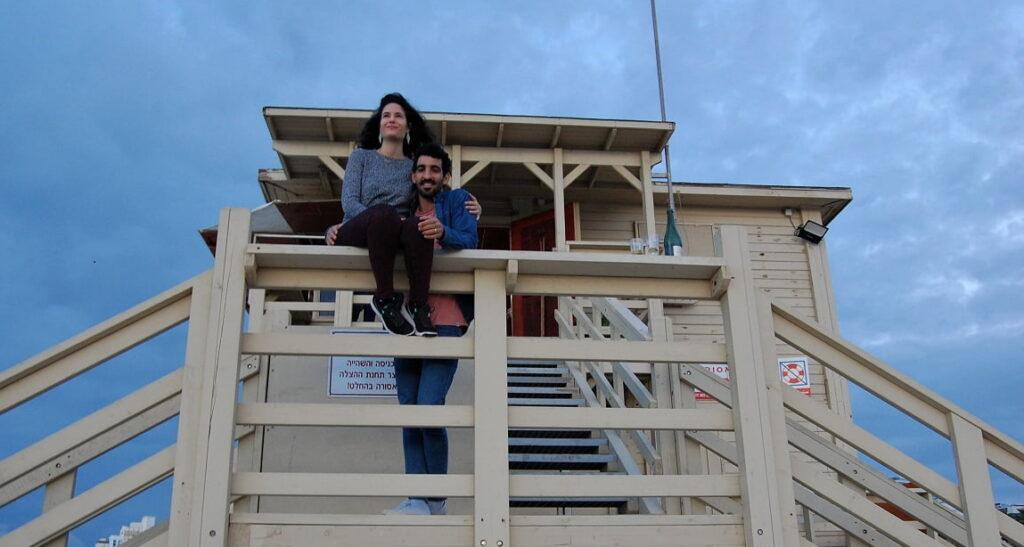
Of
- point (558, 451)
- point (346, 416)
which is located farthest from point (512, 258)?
point (558, 451)

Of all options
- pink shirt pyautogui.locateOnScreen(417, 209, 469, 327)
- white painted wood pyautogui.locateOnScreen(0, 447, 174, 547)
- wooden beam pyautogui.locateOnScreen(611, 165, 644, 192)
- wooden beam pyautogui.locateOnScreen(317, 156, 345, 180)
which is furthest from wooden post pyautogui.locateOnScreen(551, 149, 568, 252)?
white painted wood pyautogui.locateOnScreen(0, 447, 174, 547)

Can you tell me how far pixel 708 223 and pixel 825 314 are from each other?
6.40 ft

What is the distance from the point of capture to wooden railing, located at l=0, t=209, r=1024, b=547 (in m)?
2.77

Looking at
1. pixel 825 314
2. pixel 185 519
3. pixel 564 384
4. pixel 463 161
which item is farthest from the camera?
pixel 825 314

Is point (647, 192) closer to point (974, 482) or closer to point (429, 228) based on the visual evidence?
point (974, 482)

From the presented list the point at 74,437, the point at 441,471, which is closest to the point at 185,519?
the point at 74,437

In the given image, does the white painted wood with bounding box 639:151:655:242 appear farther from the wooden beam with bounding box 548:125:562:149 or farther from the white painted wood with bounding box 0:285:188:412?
the white painted wood with bounding box 0:285:188:412

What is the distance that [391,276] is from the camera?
9.81 feet

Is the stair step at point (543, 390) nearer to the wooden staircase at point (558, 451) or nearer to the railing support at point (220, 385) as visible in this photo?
the wooden staircase at point (558, 451)

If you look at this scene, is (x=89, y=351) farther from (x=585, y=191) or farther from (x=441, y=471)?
(x=585, y=191)

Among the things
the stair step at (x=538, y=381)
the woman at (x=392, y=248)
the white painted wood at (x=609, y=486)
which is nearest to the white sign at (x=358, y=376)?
the stair step at (x=538, y=381)

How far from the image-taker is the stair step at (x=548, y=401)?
5742 mm

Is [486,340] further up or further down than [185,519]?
further up

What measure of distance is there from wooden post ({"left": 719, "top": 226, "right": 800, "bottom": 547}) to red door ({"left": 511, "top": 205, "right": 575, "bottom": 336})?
291 inches
